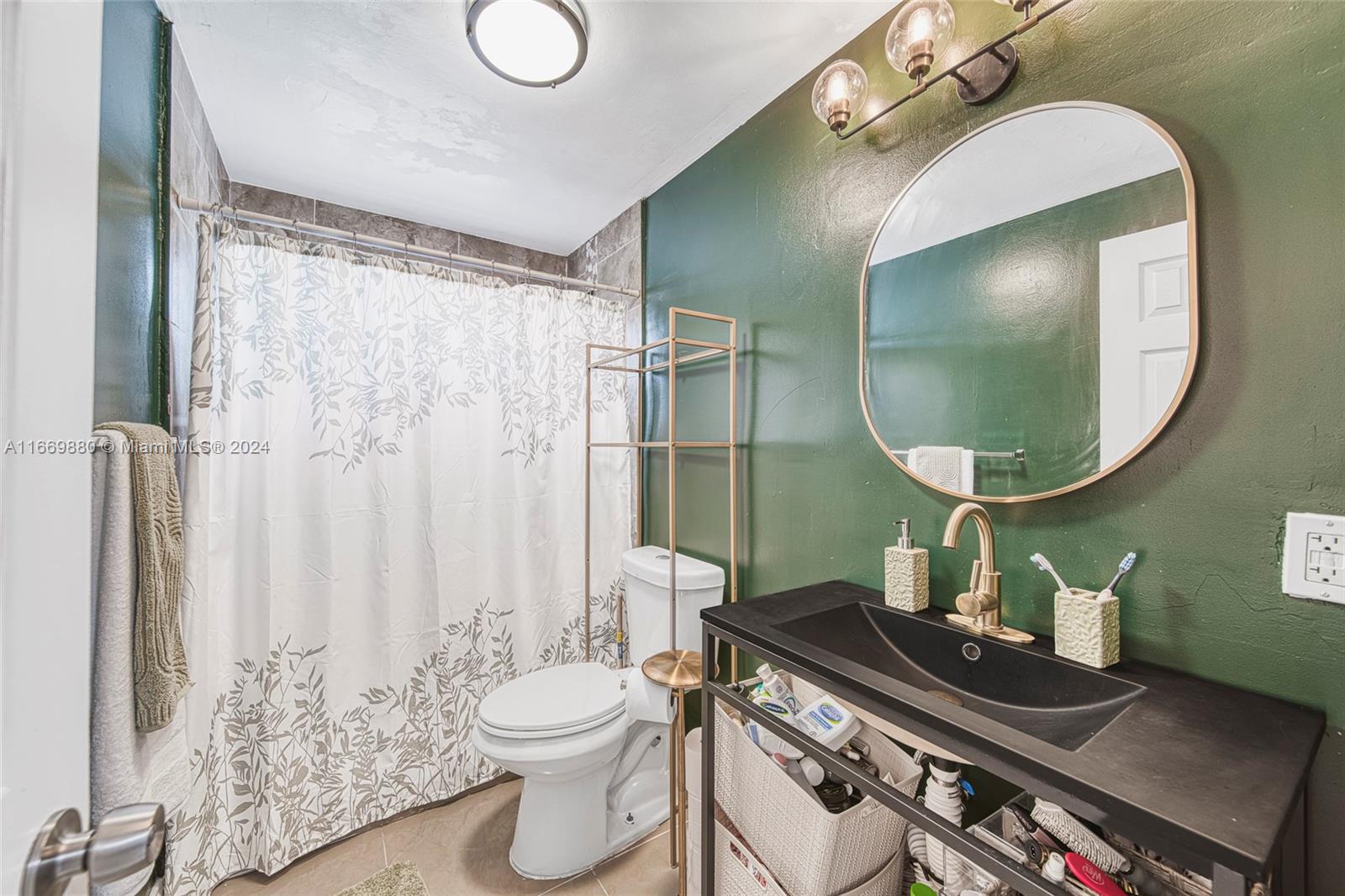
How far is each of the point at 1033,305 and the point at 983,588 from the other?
0.54m

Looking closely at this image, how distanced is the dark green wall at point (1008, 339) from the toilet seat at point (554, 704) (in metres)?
1.10

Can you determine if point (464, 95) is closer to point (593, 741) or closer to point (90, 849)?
point (90, 849)

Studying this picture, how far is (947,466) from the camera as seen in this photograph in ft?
3.68

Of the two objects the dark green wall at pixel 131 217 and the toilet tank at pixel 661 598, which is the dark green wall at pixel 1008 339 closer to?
the toilet tank at pixel 661 598

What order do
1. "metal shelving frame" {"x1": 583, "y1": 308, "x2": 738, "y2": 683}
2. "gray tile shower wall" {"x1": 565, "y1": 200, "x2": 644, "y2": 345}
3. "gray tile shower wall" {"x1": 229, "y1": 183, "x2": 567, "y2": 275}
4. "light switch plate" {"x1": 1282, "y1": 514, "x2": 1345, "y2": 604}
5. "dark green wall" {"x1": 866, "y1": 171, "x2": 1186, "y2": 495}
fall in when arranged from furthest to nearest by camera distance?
"gray tile shower wall" {"x1": 565, "y1": 200, "x2": 644, "y2": 345} < "gray tile shower wall" {"x1": 229, "y1": 183, "x2": 567, "y2": 275} < "metal shelving frame" {"x1": 583, "y1": 308, "x2": 738, "y2": 683} < "dark green wall" {"x1": 866, "y1": 171, "x2": 1186, "y2": 495} < "light switch plate" {"x1": 1282, "y1": 514, "x2": 1345, "y2": 604}

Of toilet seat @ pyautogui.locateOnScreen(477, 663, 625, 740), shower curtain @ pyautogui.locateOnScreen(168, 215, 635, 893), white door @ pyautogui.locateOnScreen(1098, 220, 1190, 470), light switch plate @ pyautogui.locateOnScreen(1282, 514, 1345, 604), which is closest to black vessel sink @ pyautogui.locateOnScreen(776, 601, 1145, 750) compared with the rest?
light switch plate @ pyautogui.locateOnScreen(1282, 514, 1345, 604)

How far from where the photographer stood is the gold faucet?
943 mm

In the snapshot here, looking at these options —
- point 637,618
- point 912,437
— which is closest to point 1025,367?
point 912,437

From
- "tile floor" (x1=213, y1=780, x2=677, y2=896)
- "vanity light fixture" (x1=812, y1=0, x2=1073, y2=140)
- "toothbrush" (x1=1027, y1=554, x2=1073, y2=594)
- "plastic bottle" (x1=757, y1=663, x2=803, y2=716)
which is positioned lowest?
"tile floor" (x1=213, y1=780, x2=677, y2=896)

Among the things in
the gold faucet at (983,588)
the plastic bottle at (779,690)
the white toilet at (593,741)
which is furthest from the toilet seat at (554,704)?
the gold faucet at (983,588)

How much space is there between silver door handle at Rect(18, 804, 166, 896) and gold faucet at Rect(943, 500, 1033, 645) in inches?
40.8

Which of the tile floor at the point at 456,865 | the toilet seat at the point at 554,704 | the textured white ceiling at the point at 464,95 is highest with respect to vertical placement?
the textured white ceiling at the point at 464,95

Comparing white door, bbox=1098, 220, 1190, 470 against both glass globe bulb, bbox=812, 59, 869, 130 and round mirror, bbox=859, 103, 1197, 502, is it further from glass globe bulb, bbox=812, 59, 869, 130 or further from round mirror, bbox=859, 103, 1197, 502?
glass globe bulb, bbox=812, 59, 869, 130

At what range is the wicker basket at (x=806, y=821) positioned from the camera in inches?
35.6
